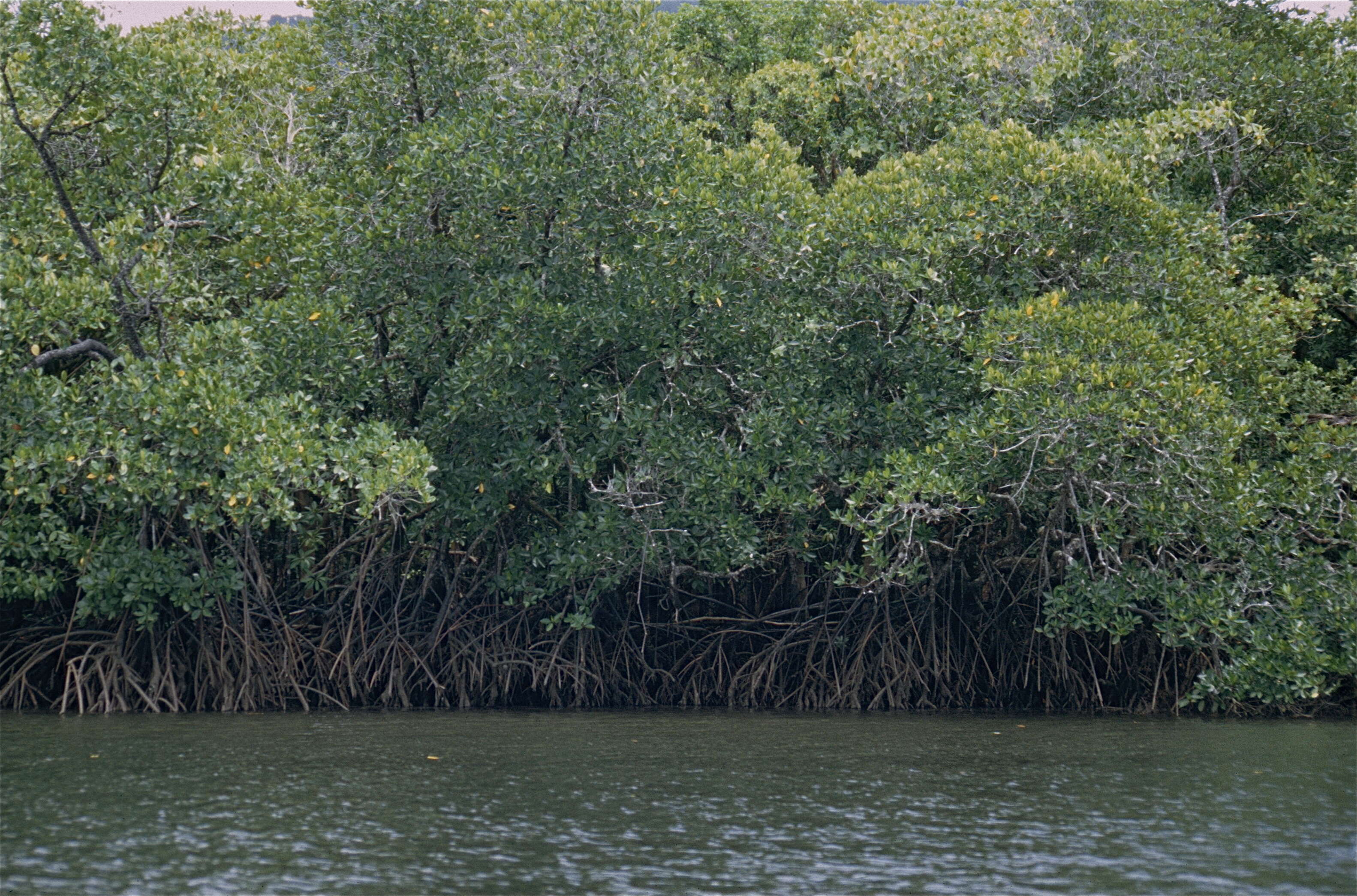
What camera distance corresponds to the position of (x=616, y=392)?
1250cm

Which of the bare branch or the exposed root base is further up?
the bare branch

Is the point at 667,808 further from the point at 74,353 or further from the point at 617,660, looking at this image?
the point at 74,353

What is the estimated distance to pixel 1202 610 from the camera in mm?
11648

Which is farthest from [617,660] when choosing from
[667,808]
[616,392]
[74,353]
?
[667,808]

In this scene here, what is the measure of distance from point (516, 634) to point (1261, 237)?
8.08 metres

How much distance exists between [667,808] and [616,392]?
5.54m

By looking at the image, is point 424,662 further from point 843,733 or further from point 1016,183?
point 1016,183

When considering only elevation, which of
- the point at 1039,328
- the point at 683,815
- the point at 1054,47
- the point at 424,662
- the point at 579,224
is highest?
the point at 1054,47

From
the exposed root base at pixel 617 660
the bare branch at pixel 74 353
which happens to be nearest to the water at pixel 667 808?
the exposed root base at pixel 617 660

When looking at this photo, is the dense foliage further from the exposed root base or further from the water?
the water

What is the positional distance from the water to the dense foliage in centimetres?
133

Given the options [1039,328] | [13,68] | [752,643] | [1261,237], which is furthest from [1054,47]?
[13,68]

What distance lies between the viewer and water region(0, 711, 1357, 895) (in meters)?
5.92

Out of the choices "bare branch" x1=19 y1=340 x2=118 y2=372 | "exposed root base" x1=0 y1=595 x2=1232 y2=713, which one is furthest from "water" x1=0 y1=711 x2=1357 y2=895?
"bare branch" x1=19 y1=340 x2=118 y2=372
